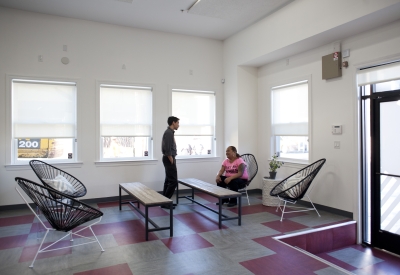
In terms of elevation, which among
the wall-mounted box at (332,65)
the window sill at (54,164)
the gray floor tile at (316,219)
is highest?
the wall-mounted box at (332,65)

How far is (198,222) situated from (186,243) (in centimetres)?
80

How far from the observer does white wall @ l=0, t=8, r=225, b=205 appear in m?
4.96

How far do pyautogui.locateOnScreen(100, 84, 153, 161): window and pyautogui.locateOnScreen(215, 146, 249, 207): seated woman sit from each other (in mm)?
1682

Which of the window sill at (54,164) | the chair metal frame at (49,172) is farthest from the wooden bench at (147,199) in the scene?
the window sill at (54,164)

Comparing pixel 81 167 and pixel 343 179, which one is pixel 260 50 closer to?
pixel 343 179

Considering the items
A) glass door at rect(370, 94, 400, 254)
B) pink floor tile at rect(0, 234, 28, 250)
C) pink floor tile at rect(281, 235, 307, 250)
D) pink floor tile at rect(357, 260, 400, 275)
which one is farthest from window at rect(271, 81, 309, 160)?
pink floor tile at rect(0, 234, 28, 250)

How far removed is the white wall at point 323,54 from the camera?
3898 millimetres

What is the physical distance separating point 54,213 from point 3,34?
355cm

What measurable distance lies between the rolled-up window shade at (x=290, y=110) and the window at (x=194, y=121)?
141 centimetres

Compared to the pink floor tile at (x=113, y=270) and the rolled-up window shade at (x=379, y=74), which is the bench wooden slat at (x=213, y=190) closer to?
the pink floor tile at (x=113, y=270)

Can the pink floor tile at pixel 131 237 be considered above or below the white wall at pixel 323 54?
below

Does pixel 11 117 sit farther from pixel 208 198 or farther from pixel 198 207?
pixel 208 198

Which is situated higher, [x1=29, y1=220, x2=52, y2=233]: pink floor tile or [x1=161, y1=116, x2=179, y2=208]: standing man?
[x1=161, y1=116, x2=179, y2=208]: standing man

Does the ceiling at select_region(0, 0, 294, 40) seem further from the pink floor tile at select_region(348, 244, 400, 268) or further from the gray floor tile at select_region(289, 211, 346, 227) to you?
the pink floor tile at select_region(348, 244, 400, 268)
